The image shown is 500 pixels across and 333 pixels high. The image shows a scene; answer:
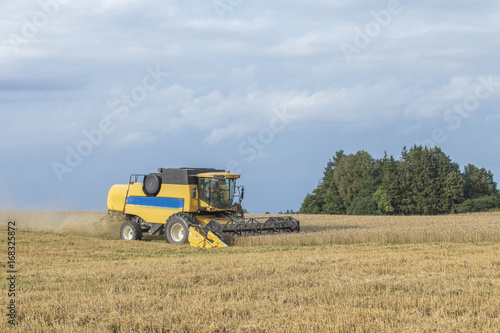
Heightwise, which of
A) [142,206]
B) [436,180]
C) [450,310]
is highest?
[436,180]

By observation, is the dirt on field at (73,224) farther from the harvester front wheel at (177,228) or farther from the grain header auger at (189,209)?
the harvester front wheel at (177,228)

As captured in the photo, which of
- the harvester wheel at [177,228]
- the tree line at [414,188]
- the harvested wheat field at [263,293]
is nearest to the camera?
the harvested wheat field at [263,293]

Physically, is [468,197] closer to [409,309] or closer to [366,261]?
[366,261]

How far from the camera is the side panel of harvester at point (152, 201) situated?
771 inches

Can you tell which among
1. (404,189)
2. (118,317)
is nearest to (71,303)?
(118,317)

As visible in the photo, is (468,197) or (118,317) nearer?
(118,317)

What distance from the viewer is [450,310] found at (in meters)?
7.09

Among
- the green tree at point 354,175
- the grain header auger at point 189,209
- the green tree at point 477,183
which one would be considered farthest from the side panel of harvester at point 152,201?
the green tree at point 477,183

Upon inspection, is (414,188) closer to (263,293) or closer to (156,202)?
(156,202)

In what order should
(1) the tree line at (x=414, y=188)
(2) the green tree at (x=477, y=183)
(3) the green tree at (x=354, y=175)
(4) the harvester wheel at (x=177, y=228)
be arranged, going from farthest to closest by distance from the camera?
(3) the green tree at (x=354, y=175) → (2) the green tree at (x=477, y=183) → (1) the tree line at (x=414, y=188) → (4) the harvester wheel at (x=177, y=228)

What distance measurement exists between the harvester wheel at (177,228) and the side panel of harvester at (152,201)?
0.56 meters

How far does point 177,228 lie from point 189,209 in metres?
0.84

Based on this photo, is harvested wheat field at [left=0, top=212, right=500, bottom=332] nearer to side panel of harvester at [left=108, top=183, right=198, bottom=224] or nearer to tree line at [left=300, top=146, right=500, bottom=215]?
side panel of harvester at [left=108, top=183, right=198, bottom=224]

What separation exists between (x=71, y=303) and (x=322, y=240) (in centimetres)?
1236
